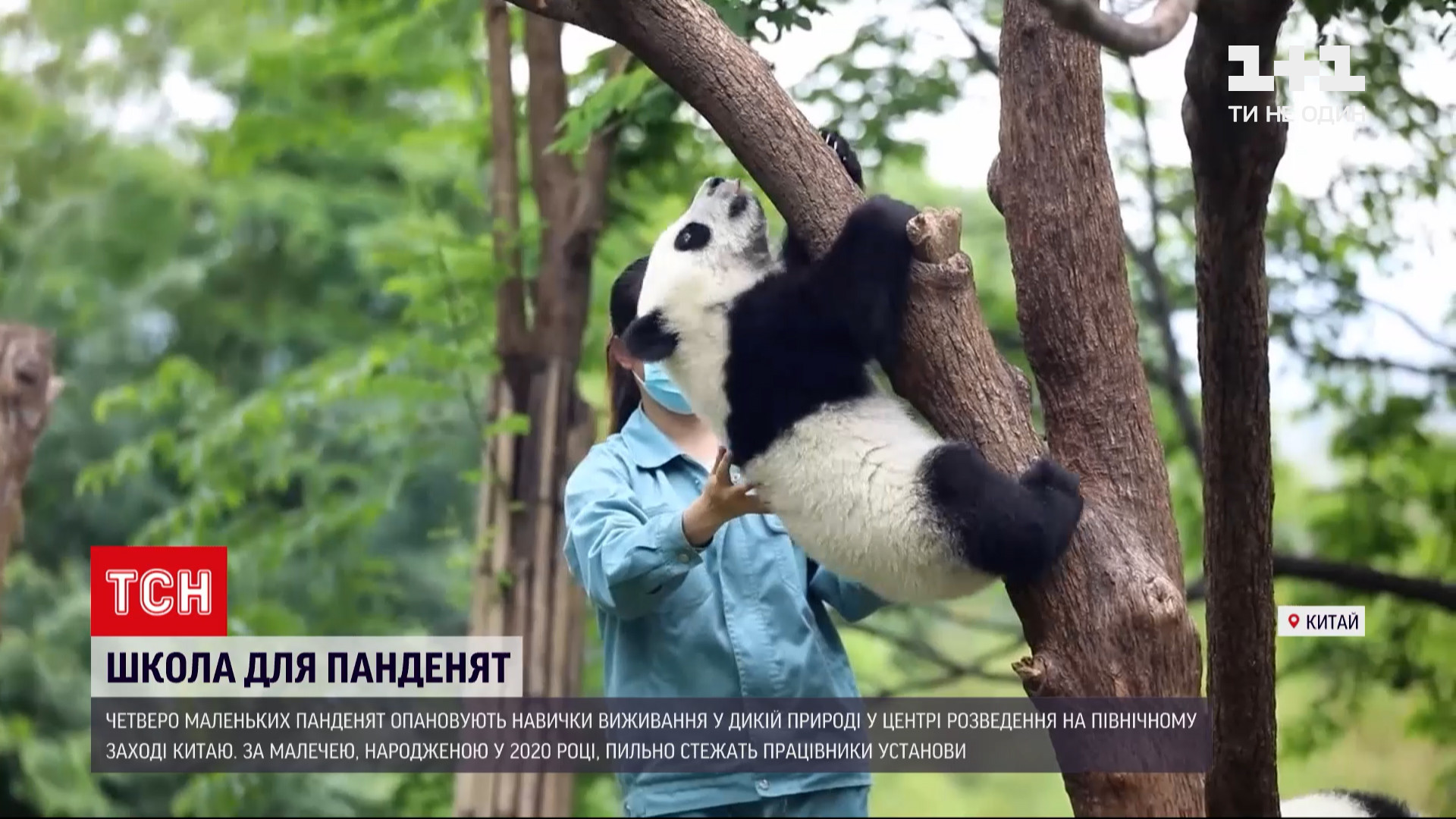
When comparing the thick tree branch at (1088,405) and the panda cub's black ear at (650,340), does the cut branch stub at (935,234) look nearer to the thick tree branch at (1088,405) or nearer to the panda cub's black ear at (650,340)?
the thick tree branch at (1088,405)

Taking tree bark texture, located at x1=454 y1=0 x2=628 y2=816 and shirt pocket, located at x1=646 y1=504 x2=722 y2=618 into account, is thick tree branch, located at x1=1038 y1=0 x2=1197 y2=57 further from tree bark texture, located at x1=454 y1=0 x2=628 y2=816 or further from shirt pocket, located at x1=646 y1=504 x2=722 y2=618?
tree bark texture, located at x1=454 y1=0 x2=628 y2=816

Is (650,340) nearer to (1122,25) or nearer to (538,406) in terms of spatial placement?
(1122,25)

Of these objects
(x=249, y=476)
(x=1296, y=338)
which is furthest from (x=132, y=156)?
(x=1296, y=338)

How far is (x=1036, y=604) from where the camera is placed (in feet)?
7.14

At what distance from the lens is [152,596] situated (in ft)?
11.6

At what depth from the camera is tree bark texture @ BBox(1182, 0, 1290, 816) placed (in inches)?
79.4

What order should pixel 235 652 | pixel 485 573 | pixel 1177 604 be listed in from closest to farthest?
pixel 1177 604, pixel 235 652, pixel 485 573

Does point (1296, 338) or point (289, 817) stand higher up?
point (1296, 338)

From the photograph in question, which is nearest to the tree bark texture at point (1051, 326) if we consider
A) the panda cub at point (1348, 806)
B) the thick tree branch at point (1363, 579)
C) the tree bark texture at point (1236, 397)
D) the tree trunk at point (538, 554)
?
the tree bark texture at point (1236, 397)

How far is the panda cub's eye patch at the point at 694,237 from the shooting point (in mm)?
2709

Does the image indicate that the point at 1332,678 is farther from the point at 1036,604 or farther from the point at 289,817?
the point at 289,817

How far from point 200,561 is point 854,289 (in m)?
2.42

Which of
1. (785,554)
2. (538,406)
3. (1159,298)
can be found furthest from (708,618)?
(1159,298)

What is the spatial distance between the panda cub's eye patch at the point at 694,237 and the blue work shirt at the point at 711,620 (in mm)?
408
